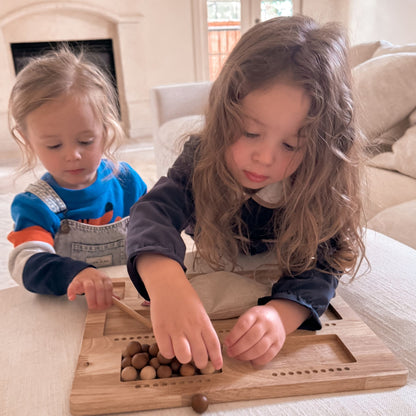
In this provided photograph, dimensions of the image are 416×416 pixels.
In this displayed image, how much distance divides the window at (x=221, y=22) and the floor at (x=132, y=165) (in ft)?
3.31

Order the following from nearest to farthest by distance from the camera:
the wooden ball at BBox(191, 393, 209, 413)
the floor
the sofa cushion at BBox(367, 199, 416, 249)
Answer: the wooden ball at BBox(191, 393, 209, 413), the sofa cushion at BBox(367, 199, 416, 249), the floor

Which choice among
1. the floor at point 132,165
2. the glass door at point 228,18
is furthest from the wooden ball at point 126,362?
the glass door at point 228,18

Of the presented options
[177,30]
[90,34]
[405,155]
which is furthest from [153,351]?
[177,30]

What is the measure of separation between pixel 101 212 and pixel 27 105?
0.28m

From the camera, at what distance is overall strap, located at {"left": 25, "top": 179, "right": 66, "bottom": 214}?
34.7 inches

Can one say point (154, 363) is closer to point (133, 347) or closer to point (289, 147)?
point (133, 347)

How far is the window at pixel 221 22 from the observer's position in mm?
4086

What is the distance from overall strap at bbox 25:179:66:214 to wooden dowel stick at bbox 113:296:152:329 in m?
0.32

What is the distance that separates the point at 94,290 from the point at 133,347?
15 cm

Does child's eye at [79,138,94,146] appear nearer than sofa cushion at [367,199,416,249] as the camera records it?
Yes

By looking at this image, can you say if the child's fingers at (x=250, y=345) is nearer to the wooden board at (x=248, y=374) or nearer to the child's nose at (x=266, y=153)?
the wooden board at (x=248, y=374)

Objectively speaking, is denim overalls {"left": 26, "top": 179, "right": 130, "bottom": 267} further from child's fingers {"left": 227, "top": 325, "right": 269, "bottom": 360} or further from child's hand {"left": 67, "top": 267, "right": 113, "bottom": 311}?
child's fingers {"left": 227, "top": 325, "right": 269, "bottom": 360}

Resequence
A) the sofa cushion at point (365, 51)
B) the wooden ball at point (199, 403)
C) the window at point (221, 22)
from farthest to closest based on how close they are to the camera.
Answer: the window at point (221, 22) < the sofa cushion at point (365, 51) < the wooden ball at point (199, 403)

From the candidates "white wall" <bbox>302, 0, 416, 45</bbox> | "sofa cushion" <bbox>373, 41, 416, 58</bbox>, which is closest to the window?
"white wall" <bbox>302, 0, 416, 45</bbox>
